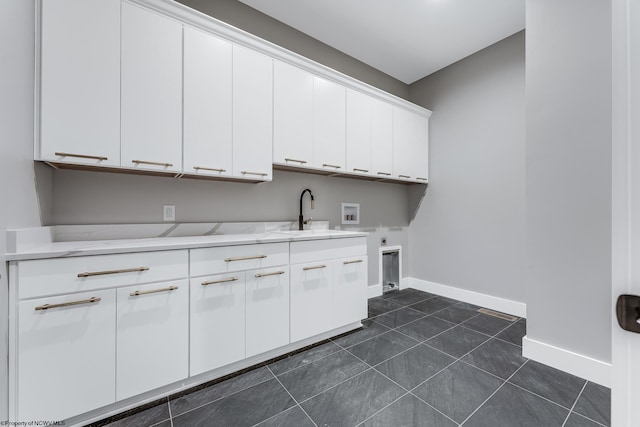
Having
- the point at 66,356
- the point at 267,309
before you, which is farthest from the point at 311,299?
the point at 66,356

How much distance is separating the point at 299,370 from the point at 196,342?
0.71 meters

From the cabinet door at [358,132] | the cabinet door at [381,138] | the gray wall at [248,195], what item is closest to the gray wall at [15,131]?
the gray wall at [248,195]

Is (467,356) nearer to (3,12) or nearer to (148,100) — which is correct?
(148,100)

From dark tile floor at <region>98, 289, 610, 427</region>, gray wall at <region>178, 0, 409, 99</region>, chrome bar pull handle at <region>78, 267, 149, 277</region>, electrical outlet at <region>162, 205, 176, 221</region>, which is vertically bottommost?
dark tile floor at <region>98, 289, 610, 427</region>

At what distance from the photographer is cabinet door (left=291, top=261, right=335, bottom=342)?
198 cm

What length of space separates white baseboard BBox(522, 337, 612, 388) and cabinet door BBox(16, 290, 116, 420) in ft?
8.91

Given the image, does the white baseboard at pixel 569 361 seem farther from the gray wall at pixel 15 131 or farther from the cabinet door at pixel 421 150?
the gray wall at pixel 15 131

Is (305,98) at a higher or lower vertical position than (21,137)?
higher

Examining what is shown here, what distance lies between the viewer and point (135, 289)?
139cm

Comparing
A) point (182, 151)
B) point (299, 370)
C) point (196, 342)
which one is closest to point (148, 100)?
point (182, 151)

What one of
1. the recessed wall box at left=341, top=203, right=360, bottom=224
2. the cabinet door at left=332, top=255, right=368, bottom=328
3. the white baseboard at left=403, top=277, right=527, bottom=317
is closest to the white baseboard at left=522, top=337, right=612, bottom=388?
the white baseboard at left=403, top=277, right=527, bottom=317

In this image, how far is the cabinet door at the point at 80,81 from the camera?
1.39m

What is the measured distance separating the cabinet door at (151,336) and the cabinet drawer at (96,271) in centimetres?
6

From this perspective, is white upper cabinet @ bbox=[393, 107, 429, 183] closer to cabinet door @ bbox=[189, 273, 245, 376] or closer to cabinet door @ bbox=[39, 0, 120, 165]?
cabinet door @ bbox=[189, 273, 245, 376]
